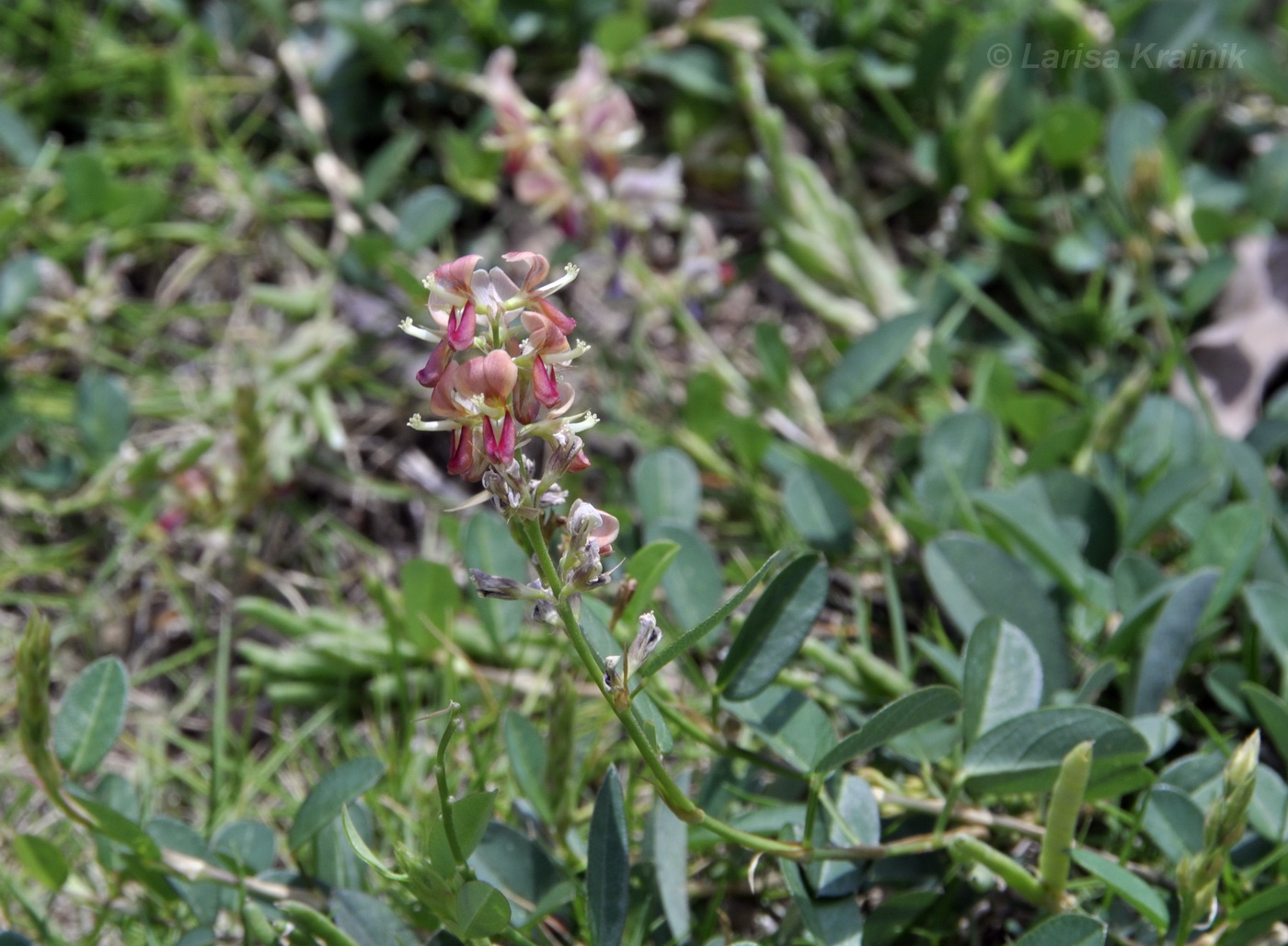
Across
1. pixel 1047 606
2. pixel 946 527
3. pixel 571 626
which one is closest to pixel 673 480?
pixel 946 527

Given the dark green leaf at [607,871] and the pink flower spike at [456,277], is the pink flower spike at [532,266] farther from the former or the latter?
the dark green leaf at [607,871]

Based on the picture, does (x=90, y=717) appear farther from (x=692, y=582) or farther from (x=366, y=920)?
(x=692, y=582)

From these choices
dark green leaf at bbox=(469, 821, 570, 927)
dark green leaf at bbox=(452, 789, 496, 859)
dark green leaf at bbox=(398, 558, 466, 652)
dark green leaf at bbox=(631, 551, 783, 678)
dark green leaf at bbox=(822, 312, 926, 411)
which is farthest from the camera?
dark green leaf at bbox=(822, 312, 926, 411)

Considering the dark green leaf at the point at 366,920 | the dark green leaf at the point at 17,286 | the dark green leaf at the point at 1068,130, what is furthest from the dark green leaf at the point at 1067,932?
the dark green leaf at the point at 17,286

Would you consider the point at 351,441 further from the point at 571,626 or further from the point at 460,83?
the point at 571,626

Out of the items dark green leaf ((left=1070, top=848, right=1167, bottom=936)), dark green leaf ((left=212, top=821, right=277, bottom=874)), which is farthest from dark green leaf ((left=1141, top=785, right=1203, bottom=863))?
dark green leaf ((left=212, top=821, right=277, bottom=874))


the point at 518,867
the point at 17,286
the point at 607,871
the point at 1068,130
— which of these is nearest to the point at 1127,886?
the point at 607,871

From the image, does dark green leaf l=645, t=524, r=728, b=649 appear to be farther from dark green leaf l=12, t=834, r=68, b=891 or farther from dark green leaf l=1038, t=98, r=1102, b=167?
dark green leaf l=1038, t=98, r=1102, b=167
